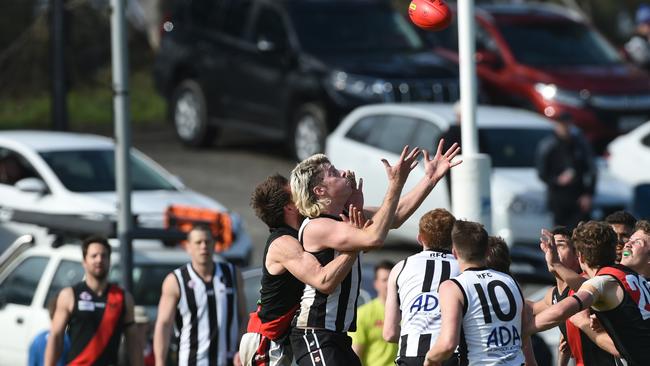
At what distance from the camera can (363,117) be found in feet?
59.1

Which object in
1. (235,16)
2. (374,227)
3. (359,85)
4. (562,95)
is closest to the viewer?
(374,227)

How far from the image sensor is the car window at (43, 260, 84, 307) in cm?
1262

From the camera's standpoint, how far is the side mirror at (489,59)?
70.4 feet

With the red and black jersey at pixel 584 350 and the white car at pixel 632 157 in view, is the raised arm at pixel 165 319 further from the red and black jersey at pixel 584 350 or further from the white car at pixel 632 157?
the white car at pixel 632 157

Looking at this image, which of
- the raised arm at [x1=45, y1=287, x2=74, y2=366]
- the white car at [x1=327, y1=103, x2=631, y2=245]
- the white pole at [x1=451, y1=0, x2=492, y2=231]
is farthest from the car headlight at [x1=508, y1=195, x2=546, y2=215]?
the raised arm at [x1=45, y1=287, x2=74, y2=366]

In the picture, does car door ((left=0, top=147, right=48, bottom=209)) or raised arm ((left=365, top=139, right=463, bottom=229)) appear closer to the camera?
raised arm ((left=365, top=139, right=463, bottom=229))

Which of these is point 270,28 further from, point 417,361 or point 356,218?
point 356,218

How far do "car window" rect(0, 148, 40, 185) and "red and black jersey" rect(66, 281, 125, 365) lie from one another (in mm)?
5336

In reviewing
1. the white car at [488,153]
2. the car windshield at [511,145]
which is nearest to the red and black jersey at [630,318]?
the white car at [488,153]

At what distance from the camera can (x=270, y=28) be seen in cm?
2098

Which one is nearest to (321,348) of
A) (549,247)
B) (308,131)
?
(549,247)

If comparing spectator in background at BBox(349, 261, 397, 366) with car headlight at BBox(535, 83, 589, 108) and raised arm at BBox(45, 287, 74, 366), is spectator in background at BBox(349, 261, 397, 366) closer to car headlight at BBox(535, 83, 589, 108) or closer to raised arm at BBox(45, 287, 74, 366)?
raised arm at BBox(45, 287, 74, 366)

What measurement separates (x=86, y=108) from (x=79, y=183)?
12.7m

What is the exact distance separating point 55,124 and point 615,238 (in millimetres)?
11854
